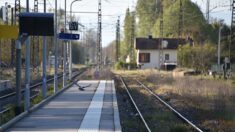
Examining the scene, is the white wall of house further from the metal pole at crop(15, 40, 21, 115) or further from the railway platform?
the metal pole at crop(15, 40, 21, 115)

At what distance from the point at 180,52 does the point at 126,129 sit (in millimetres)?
59327

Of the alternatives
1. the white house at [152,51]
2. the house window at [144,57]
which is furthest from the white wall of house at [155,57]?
the house window at [144,57]

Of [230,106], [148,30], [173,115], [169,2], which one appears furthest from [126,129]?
[148,30]

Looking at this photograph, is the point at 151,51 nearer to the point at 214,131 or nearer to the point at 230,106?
the point at 230,106

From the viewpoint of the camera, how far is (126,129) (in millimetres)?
18047

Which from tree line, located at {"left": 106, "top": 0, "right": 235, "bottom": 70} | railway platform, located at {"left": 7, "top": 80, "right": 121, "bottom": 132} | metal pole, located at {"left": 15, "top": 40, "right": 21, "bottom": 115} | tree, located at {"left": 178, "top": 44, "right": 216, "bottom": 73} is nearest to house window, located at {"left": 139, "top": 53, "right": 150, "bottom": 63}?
tree line, located at {"left": 106, "top": 0, "right": 235, "bottom": 70}

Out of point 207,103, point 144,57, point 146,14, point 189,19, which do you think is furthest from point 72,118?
point 146,14

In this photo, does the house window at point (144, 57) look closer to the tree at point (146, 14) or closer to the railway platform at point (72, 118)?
the tree at point (146, 14)

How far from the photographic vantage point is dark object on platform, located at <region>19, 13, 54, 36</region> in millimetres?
19484

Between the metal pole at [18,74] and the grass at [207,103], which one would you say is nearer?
the metal pole at [18,74]

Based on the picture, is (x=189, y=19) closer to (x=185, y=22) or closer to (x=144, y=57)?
(x=185, y=22)

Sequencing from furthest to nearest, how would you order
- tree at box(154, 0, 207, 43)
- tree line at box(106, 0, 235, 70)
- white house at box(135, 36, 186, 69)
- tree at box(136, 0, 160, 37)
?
tree at box(136, 0, 160, 37)
white house at box(135, 36, 186, 69)
tree at box(154, 0, 207, 43)
tree line at box(106, 0, 235, 70)

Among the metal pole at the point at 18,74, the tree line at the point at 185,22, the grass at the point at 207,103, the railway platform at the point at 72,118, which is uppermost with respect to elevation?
the tree line at the point at 185,22

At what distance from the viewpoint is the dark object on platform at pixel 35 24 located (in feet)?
63.9
